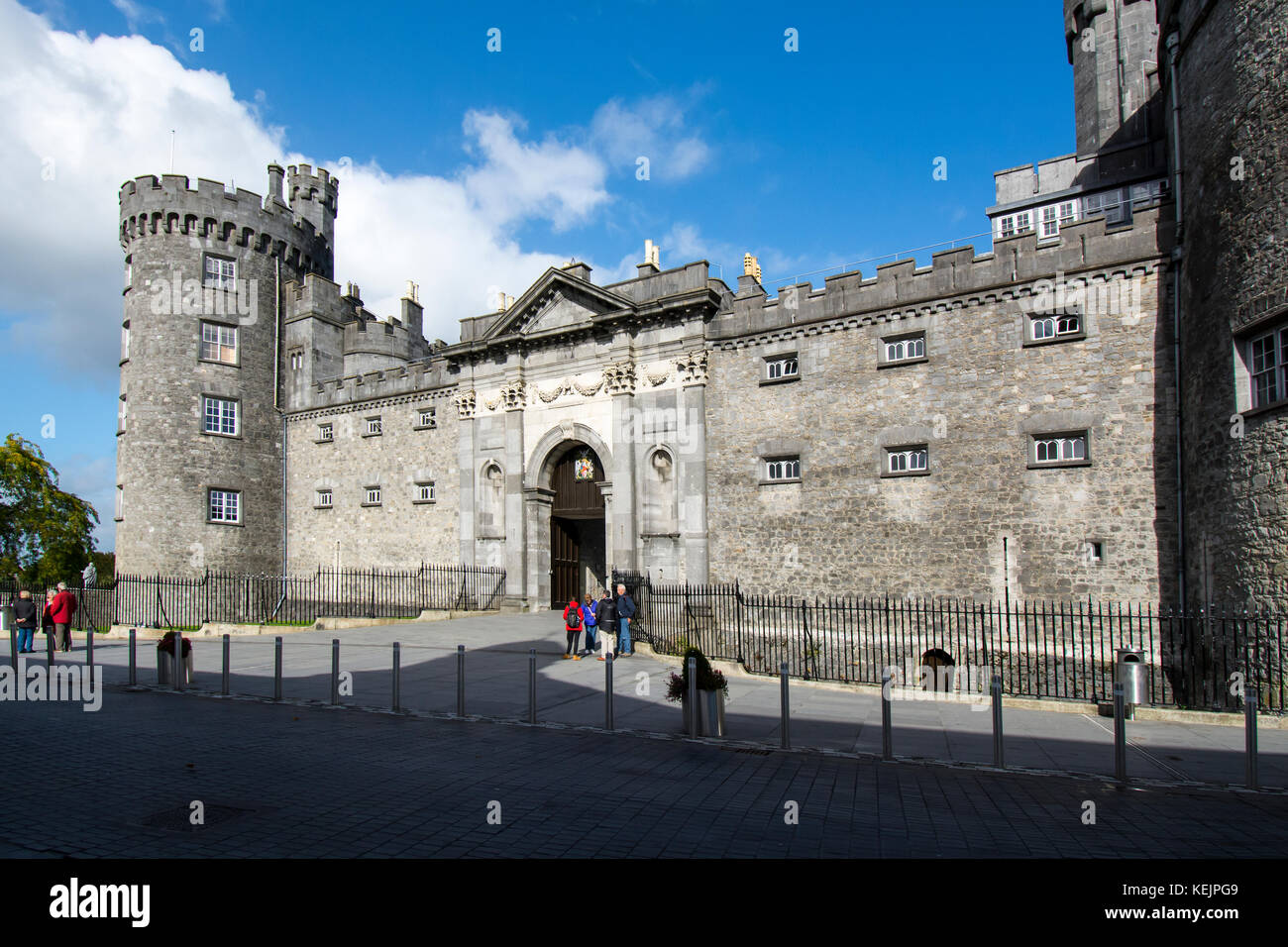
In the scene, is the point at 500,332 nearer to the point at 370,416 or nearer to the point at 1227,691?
the point at 370,416

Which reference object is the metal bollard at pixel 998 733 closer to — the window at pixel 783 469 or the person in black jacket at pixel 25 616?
the window at pixel 783 469

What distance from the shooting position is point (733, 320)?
76.1 ft

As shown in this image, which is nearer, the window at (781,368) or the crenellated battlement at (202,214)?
the window at (781,368)

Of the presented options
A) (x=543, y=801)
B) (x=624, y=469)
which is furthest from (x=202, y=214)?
(x=543, y=801)

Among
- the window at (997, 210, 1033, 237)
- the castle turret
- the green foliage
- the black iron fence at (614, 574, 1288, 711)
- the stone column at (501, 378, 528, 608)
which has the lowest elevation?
the black iron fence at (614, 574, 1288, 711)

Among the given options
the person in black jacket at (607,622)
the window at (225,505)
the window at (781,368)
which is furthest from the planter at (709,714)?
the window at (225,505)

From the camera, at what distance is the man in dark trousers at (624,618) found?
1722cm

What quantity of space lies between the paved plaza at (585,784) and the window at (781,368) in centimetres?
1137

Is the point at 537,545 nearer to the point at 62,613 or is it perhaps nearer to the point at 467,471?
the point at 467,471

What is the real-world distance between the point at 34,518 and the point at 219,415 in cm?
1481

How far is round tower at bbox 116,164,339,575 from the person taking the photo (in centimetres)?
3036

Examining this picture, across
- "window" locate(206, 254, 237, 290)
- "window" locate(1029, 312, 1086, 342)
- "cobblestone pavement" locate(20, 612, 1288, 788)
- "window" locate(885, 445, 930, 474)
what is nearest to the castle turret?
"window" locate(206, 254, 237, 290)

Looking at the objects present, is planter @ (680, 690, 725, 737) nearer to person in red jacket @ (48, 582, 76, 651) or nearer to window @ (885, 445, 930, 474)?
window @ (885, 445, 930, 474)

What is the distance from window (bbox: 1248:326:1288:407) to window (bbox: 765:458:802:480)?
10381mm
